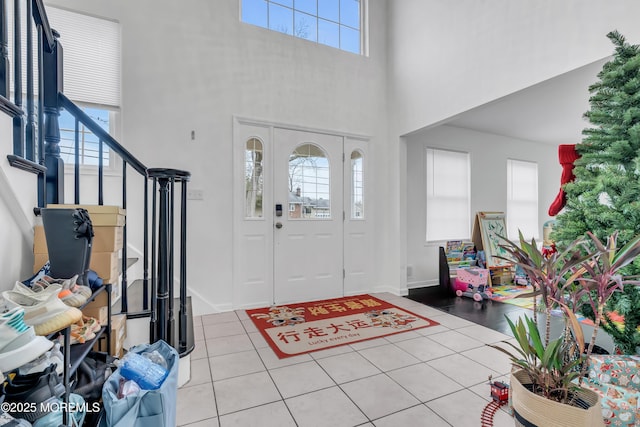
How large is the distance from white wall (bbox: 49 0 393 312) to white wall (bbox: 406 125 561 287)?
1615 millimetres

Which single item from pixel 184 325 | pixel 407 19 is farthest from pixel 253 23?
pixel 184 325

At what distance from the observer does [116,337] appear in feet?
5.29

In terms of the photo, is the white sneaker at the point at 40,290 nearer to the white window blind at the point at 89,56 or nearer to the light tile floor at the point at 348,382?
the light tile floor at the point at 348,382

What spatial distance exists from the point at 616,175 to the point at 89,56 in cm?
425

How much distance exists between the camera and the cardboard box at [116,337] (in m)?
1.56

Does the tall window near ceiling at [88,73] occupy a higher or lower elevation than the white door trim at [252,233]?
higher

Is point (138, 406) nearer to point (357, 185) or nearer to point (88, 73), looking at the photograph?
point (88, 73)

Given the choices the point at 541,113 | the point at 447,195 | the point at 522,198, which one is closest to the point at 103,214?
the point at 447,195

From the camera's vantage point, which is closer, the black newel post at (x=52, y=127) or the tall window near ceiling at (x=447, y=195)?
the black newel post at (x=52, y=127)

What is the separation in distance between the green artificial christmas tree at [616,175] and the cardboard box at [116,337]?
259cm

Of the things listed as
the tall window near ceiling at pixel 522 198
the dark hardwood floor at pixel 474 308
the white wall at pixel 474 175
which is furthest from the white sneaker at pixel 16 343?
the tall window near ceiling at pixel 522 198

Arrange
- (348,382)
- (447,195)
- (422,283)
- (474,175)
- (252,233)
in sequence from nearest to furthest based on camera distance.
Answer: (348,382) → (252,233) → (422,283) → (447,195) → (474,175)

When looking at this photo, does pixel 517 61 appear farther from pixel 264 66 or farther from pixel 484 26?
pixel 264 66

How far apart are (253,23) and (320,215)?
98.0 inches
